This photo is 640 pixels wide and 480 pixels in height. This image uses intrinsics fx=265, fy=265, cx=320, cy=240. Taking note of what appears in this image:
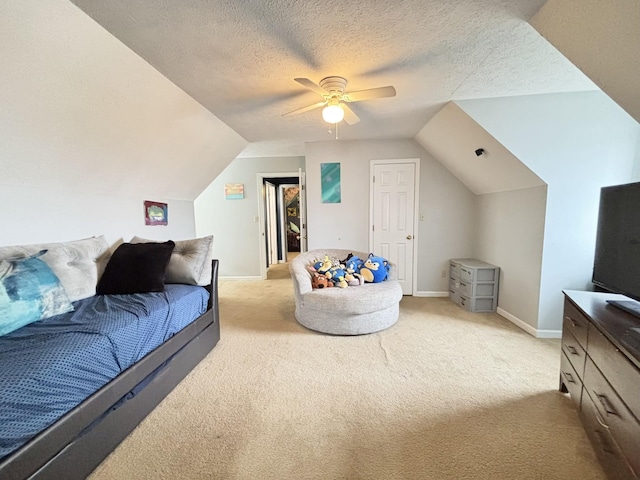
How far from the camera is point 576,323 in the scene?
1646 millimetres

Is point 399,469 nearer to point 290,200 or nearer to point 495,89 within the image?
point 495,89

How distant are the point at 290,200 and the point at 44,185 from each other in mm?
7160

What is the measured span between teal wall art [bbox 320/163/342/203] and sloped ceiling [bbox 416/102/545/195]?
1.29 m

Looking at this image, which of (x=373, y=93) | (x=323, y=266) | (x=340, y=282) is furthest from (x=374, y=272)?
(x=373, y=93)

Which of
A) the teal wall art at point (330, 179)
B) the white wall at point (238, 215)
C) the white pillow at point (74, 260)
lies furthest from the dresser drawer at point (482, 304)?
the white pillow at point (74, 260)

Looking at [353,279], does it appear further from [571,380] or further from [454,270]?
[571,380]

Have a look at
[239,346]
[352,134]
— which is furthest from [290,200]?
[239,346]

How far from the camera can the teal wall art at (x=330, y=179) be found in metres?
4.14

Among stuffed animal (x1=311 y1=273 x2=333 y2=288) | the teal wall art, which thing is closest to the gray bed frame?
stuffed animal (x1=311 y1=273 x2=333 y2=288)

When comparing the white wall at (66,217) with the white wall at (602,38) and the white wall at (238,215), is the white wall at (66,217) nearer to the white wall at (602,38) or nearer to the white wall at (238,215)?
the white wall at (238,215)

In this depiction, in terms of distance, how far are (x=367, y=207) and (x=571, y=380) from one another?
2982 millimetres

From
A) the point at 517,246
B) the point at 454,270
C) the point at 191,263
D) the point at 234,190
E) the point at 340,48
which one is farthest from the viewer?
the point at 234,190

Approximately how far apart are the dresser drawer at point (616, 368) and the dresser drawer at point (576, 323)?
0.09 metres

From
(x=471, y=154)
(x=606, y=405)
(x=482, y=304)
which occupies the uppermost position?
(x=471, y=154)
